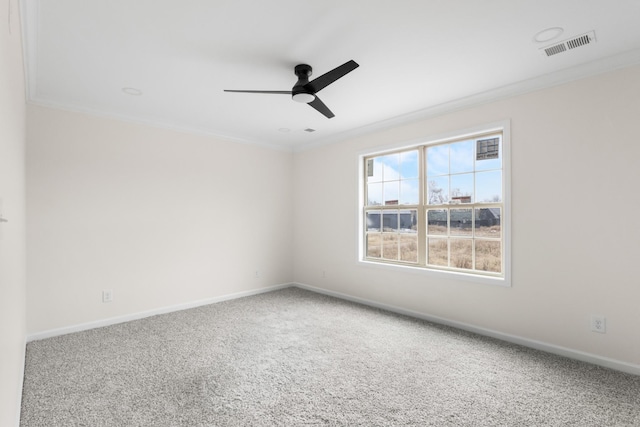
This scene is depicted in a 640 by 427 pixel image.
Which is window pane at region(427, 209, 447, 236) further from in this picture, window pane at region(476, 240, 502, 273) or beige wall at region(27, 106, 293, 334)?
beige wall at region(27, 106, 293, 334)

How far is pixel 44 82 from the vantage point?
2.87 m

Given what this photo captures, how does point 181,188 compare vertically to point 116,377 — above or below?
above

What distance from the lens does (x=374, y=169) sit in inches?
179

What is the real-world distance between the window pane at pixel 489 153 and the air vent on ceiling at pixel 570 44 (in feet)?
3.33

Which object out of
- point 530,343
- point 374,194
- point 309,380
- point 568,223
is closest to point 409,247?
point 374,194

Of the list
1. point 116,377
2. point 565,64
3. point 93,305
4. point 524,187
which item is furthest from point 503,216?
point 93,305

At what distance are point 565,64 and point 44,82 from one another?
4.73 m

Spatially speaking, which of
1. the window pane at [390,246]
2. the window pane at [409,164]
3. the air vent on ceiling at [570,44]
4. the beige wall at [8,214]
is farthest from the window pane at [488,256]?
the beige wall at [8,214]

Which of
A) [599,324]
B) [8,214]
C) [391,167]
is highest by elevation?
[391,167]

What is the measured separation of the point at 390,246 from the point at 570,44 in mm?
2812

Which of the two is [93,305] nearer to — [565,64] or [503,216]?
[503,216]

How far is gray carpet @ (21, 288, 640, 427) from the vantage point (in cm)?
195

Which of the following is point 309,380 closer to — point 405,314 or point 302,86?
point 405,314

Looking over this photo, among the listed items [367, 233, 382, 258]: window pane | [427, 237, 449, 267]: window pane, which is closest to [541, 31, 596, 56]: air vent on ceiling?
[427, 237, 449, 267]: window pane
